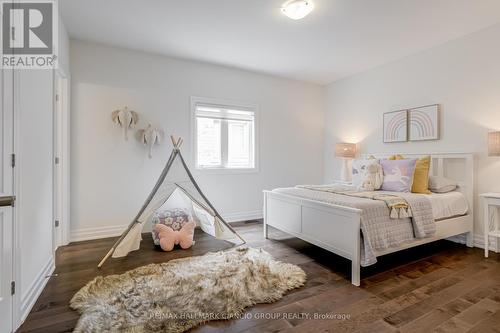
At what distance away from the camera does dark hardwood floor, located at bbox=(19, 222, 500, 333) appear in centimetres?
158

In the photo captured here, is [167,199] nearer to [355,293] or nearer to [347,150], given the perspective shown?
[355,293]

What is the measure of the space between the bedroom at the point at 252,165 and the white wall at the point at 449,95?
2 cm

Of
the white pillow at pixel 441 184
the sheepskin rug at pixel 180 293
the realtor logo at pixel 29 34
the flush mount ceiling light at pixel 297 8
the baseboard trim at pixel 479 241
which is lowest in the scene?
the sheepskin rug at pixel 180 293

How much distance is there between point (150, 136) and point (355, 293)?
3.01 metres

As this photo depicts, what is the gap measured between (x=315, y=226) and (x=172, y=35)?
2.79 meters

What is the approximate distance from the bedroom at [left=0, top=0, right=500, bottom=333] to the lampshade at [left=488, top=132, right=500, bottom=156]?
11mm

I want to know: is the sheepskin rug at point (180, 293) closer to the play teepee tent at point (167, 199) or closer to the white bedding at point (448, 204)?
the play teepee tent at point (167, 199)

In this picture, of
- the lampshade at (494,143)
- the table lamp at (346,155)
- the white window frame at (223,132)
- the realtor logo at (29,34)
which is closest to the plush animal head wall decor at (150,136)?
the white window frame at (223,132)

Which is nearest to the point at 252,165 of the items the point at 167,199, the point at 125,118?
the point at 167,199

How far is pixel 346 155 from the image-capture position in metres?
4.35

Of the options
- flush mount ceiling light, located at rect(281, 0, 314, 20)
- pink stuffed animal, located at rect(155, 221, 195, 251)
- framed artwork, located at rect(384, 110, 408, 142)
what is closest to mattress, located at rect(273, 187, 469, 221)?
framed artwork, located at rect(384, 110, 408, 142)

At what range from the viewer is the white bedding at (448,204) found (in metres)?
2.67

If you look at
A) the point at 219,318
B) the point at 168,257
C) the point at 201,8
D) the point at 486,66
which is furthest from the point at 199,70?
the point at 486,66

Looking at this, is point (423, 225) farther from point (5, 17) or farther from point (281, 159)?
point (5, 17)
